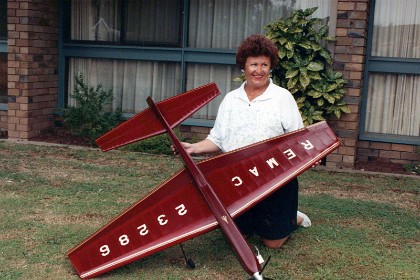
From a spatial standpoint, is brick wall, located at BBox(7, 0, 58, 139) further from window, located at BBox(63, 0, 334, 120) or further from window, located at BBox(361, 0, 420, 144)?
window, located at BBox(361, 0, 420, 144)

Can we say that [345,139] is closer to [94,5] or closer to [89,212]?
[89,212]

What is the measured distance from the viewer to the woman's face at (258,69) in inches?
176

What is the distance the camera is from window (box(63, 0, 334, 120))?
8.25 meters

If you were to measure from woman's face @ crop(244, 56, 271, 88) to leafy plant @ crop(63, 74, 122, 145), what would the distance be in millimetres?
4228

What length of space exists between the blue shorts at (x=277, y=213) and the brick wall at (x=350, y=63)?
2879mm

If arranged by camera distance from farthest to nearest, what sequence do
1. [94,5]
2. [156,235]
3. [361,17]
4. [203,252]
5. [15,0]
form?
[94,5]
[15,0]
[361,17]
[203,252]
[156,235]

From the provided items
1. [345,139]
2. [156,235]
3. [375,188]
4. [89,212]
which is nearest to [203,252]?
[156,235]

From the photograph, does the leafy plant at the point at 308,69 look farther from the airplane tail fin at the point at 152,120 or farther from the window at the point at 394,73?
the airplane tail fin at the point at 152,120

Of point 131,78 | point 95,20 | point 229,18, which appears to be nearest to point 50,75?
point 95,20

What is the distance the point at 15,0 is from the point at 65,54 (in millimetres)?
1054

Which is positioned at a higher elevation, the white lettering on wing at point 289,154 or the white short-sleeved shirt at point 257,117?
the white short-sleeved shirt at point 257,117

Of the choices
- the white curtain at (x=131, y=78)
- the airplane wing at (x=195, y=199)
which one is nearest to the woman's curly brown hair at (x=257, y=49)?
the airplane wing at (x=195, y=199)

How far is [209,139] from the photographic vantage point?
4.71 m

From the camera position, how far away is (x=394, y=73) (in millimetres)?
7574
